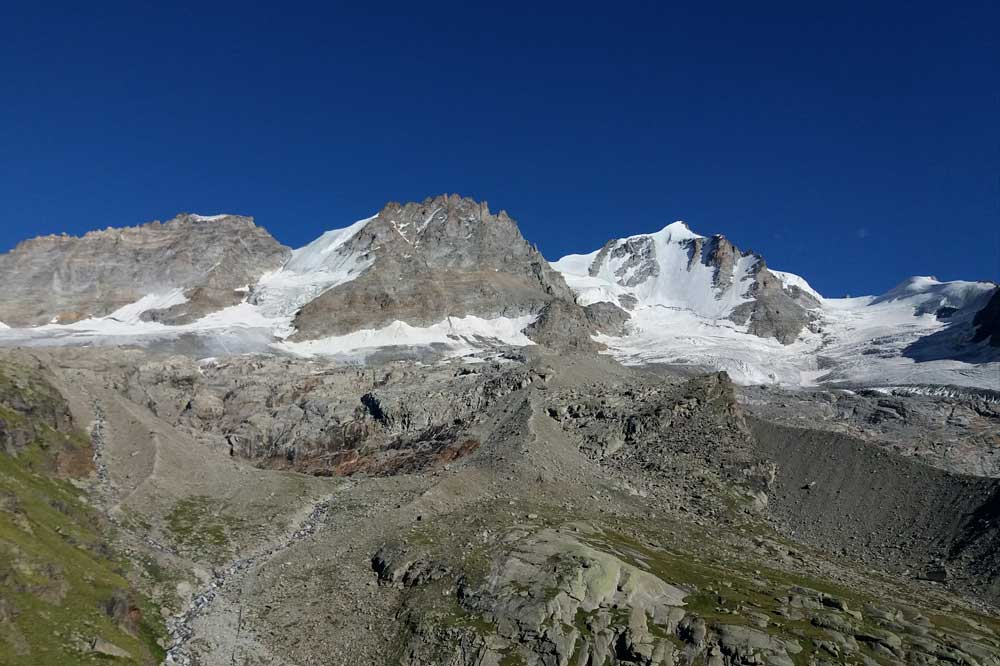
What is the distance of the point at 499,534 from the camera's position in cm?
6606

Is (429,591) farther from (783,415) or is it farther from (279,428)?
(783,415)

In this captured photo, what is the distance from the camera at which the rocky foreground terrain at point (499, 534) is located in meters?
51.0

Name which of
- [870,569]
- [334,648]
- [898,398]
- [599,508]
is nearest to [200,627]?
[334,648]

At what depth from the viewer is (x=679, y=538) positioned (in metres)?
75.4

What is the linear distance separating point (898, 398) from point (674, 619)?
156 m


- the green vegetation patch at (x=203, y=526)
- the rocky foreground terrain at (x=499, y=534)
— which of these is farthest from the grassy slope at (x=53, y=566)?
the green vegetation patch at (x=203, y=526)

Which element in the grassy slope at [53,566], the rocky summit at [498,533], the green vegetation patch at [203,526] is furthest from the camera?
the green vegetation patch at [203,526]

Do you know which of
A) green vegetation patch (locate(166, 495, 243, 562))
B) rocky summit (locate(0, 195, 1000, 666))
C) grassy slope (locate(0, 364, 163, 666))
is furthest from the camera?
green vegetation patch (locate(166, 495, 243, 562))

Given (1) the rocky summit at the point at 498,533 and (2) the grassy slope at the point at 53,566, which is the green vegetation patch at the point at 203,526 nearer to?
(1) the rocky summit at the point at 498,533

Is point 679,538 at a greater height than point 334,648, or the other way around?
point 679,538

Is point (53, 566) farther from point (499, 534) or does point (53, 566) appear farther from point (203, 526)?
point (499, 534)

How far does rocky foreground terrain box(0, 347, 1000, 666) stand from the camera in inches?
2007

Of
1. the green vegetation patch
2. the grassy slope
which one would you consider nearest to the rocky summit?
the grassy slope

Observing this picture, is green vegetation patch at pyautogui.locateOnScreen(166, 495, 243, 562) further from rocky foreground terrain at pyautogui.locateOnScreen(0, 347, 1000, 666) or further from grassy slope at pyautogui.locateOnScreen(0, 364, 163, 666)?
grassy slope at pyautogui.locateOnScreen(0, 364, 163, 666)
